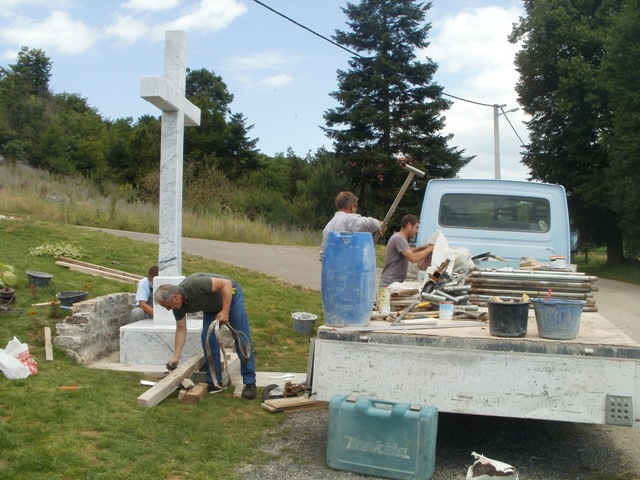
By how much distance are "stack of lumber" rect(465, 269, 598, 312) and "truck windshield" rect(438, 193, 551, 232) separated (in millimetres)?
2246

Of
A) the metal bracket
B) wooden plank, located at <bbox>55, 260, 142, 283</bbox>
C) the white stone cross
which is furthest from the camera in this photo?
wooden plank, located at <bbox>55, 260, 142, 283</bbox>

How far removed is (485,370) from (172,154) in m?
4.94

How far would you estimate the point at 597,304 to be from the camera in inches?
558

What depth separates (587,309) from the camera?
16.9 feet

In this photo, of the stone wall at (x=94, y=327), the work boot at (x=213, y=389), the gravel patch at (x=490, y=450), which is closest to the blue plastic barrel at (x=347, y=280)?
the gravel patch at (x=490, y=450)

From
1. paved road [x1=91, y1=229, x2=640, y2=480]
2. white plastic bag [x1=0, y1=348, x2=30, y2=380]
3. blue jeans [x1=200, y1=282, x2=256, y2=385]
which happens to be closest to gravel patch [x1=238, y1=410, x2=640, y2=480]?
paved road [x1=91, y1=229, x2=640, y2=480]

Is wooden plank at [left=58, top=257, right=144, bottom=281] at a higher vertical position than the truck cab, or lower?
lower

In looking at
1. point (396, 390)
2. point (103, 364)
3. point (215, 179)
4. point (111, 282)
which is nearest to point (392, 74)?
point (215, 179)

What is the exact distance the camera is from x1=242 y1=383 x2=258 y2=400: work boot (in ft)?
20.0

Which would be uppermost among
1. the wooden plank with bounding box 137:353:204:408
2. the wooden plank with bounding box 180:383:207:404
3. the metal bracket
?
the metal bracket

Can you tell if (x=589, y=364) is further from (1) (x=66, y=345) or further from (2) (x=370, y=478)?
(1) (x=66, y=345)

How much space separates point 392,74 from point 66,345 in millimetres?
31234

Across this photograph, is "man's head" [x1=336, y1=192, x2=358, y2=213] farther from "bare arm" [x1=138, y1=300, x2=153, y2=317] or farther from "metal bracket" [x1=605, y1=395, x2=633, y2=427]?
"metal bracket" [x1=605, y1=395, x2=633, y2=427]

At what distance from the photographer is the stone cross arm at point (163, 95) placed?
730cm
